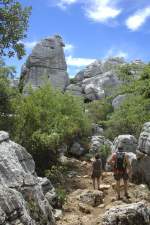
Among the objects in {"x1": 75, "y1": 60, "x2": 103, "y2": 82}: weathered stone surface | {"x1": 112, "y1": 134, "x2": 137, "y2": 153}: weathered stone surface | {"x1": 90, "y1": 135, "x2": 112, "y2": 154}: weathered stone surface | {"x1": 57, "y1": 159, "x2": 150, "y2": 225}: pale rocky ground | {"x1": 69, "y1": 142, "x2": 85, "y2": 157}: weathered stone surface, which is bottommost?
{"x1": 57, "y1": 159, "x2": 150, "y2": 225}: pale rocky ground

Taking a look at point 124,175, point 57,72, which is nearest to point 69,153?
point 124,175

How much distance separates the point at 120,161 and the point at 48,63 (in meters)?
52.2

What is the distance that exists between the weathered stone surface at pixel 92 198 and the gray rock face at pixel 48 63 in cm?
4824

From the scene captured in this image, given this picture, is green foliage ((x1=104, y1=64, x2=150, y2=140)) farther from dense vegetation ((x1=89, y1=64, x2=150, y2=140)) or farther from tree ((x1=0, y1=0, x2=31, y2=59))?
tree ((x1=0, y1=0, x2=31, y2=59))

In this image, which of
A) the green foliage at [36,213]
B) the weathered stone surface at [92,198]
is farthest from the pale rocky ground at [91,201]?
the green foliage at [36,213]

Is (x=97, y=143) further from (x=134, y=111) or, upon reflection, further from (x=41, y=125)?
(x=41, y=125)

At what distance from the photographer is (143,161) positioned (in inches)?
A: 884

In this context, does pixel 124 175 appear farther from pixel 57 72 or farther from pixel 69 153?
pixel 57 72

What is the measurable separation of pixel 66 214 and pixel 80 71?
58149mm

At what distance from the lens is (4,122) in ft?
79.9

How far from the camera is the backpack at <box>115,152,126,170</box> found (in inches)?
720

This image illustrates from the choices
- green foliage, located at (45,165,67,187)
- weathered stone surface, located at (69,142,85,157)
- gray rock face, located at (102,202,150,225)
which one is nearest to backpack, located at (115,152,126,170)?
gray rock face, located at (102,202,150,225)

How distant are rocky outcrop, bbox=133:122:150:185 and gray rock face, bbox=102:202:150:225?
7.22 m

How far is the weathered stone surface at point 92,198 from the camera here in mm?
19484
